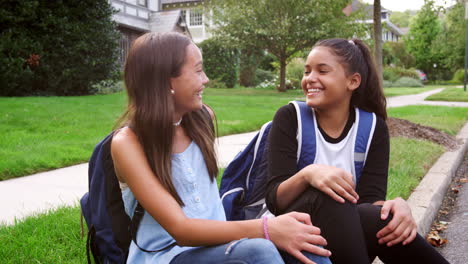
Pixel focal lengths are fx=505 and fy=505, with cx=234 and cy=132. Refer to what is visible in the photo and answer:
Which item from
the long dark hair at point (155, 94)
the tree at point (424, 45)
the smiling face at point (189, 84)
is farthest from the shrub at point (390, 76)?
the long dark hair at point (155, 94)

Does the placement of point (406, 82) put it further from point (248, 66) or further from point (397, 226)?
point (397, 226)

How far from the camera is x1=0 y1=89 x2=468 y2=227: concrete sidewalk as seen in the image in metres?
3.70

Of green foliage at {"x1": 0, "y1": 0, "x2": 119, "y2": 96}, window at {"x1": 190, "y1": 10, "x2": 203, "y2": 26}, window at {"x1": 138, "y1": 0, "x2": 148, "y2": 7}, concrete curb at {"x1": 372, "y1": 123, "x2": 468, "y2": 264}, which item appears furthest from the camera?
window at {"x1": 190, "y1": 10, "x2": 203, "y2": 26}

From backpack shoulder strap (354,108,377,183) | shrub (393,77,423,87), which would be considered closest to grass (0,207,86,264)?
backpack shoulder strap (354,108,377,183)

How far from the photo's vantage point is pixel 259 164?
2.48 meters

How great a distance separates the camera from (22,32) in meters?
12.8

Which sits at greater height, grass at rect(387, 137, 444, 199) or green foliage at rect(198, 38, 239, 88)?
green foliage at rect(198, 38, 239, 88)

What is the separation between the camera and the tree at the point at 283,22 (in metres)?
20.5

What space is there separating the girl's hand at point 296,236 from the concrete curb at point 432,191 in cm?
184

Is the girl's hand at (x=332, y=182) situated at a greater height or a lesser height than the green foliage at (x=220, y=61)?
lesser

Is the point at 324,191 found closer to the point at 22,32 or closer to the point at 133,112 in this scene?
the point at 133,112

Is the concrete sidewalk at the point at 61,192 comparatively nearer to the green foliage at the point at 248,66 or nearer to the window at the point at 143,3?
the green foliage at the point at 248,66

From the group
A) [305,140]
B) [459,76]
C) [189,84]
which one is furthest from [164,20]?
[459,76]

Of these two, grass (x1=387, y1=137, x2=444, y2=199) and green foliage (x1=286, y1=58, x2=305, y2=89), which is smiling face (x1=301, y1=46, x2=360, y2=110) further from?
green foliage (x1=286, y1=58, x2=305, y2=89)
